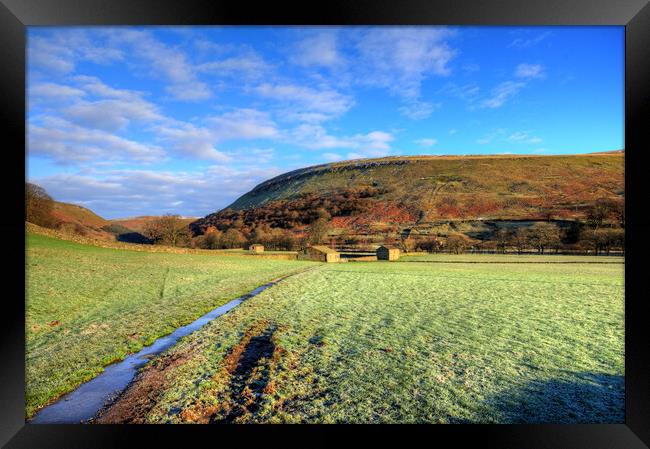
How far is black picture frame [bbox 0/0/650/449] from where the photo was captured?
3.49 meters

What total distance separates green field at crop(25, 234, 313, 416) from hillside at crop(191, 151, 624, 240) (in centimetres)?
4593

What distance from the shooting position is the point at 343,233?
59.6m

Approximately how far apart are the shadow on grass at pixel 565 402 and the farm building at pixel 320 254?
2727cm

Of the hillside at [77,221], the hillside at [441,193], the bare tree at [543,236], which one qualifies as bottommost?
the bare tree at [543,236]

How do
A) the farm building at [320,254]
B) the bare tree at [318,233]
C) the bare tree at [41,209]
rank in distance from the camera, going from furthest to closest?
the bare tree at [318,233] < the farm building at [320,254] < the bare tree at [41,209]

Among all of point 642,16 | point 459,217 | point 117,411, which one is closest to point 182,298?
point 117,411

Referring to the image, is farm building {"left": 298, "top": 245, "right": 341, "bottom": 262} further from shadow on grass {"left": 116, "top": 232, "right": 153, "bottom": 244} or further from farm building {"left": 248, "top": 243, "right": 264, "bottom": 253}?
shadow on grass {"left": 116, "top": 232, "right": 153, "bottom": 244}

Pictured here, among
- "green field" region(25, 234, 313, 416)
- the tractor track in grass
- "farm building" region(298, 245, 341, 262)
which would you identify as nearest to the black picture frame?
the tractor track in grass

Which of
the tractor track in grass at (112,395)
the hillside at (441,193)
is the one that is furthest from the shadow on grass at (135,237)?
the tractor track in grass at (112,395)

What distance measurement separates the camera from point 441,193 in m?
72.4

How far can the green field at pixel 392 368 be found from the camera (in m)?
3.91

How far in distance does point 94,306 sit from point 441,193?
7136cm

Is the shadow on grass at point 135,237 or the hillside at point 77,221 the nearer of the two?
the hillside at point 77,221

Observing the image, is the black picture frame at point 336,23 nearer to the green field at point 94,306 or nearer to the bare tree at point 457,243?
the green field at point 94,306
